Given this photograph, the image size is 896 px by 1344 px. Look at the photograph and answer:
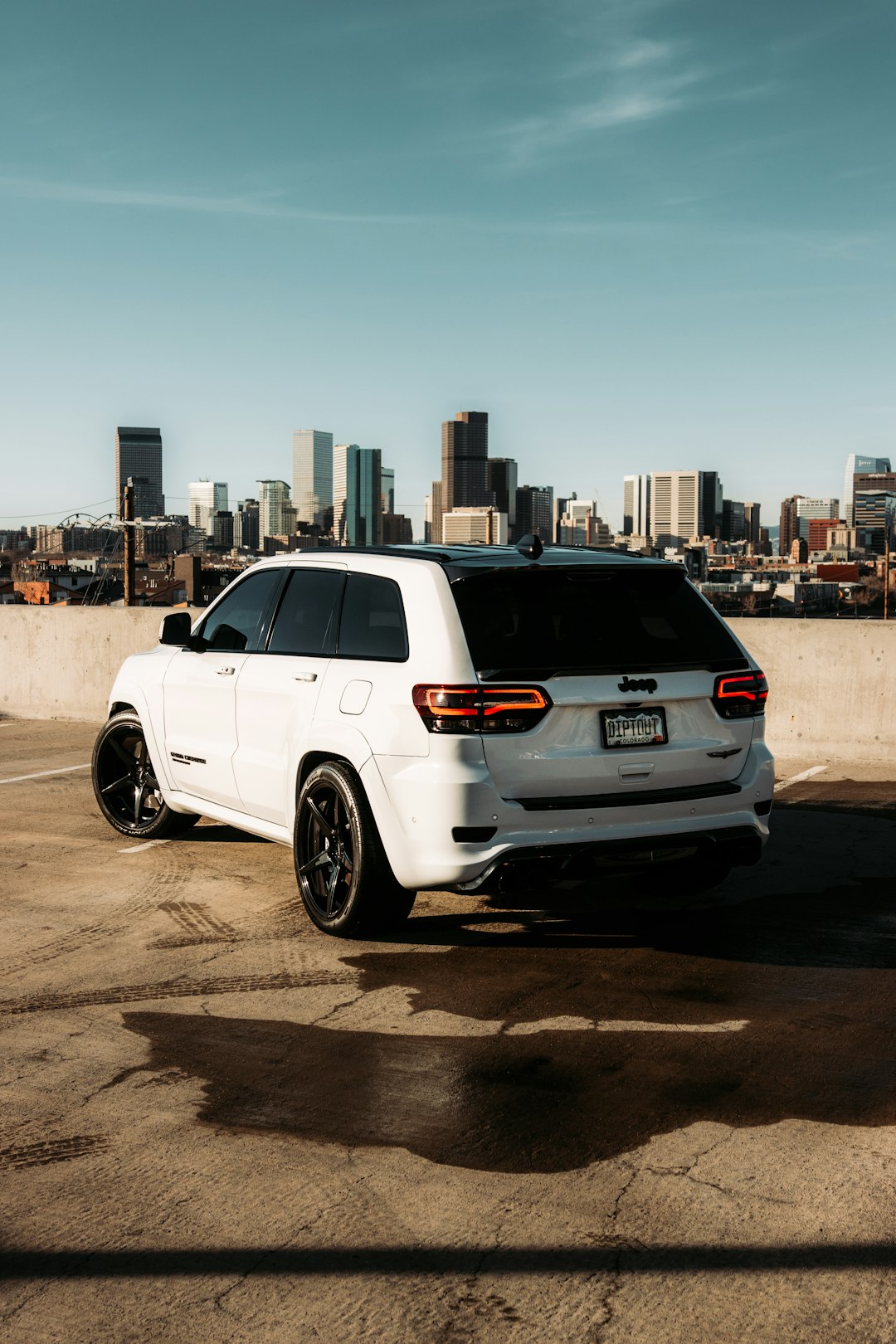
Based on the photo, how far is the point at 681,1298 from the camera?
10.3 ft

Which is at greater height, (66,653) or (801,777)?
(66,653)

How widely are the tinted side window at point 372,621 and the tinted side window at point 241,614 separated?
0.91 meters

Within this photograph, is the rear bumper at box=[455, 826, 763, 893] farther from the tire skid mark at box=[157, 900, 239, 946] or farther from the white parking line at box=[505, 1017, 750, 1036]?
the tire skid mark at box=[157, 900, 239, 946]

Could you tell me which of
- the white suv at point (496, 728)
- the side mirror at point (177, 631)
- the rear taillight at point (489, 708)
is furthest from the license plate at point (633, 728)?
the side mirror at point (177, 631)

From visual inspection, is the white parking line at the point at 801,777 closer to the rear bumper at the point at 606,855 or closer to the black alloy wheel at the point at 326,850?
the rear bumper at the point at 606,855

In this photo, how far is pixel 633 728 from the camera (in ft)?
18.6

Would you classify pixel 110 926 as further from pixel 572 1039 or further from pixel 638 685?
pixel 638 685

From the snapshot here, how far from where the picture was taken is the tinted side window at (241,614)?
7.23m

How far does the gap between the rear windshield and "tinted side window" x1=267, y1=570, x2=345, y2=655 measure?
3.27 feet

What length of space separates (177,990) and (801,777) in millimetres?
7081

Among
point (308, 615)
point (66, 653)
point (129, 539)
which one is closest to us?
point (308, 615)

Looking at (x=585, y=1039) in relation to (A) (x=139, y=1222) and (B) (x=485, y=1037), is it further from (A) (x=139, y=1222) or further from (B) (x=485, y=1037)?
(A) (x=139, y=1222)

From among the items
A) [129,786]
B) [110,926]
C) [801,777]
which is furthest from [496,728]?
[801,777]

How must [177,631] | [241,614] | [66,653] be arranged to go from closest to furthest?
[241,614]
[177,631]
[66,653]
